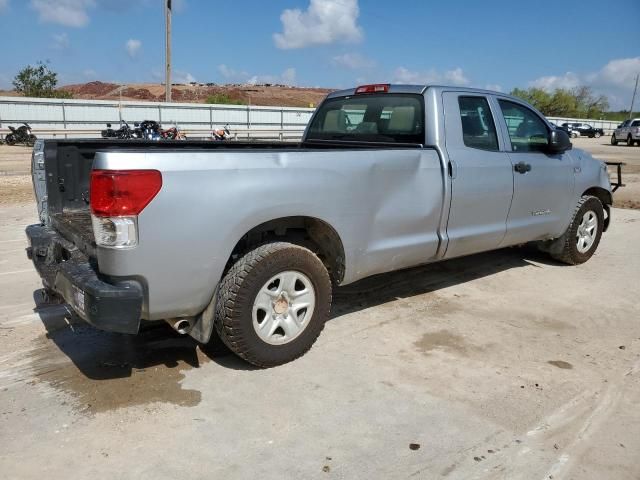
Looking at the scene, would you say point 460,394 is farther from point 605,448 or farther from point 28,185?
point 28,185

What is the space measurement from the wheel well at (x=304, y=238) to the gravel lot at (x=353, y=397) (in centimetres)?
61

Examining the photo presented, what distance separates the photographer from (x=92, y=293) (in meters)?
2.95

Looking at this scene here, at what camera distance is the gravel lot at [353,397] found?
275 centimetres

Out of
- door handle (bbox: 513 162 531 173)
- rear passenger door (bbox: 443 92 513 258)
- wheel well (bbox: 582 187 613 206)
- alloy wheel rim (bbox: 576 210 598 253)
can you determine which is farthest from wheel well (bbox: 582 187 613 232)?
rear passenger door (bbox: 443 92 513 258)

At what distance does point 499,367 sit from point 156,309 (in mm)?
2298

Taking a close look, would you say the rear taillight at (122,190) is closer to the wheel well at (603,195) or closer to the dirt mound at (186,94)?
the wheel well at (603,195)

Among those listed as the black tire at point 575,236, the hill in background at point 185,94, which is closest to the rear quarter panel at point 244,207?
the black tire at point 575,236

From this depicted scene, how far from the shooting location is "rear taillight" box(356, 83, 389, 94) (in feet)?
16.7

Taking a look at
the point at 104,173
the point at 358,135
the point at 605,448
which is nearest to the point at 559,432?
the point at 605,448

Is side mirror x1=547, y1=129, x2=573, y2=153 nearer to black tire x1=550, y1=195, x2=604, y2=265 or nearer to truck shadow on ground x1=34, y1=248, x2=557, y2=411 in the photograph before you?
black tire x1=550, y1=195, x2=604, y2=265

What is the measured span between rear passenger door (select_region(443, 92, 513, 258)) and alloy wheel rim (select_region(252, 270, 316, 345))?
153 centimetres

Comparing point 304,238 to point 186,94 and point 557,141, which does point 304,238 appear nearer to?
point 557,141

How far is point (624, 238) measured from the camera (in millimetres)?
8055

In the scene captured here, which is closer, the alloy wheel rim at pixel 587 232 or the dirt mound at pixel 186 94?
the alloy wheel rim at pixel 587 232
